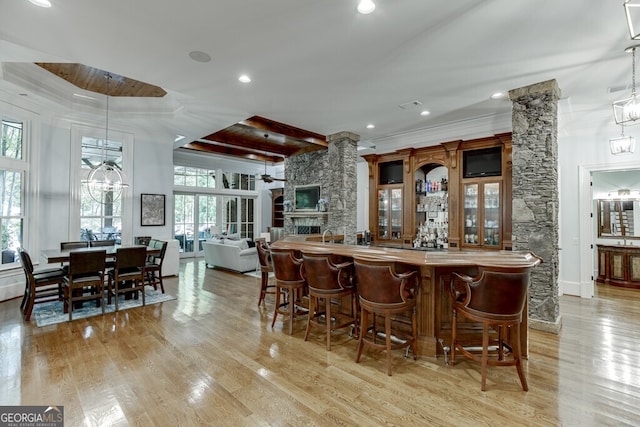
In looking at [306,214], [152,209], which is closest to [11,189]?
[152,209]

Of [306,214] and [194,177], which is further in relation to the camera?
[194,177]

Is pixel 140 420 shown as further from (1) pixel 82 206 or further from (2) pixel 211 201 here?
(2) pixel 211 201

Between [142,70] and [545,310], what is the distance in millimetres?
6020

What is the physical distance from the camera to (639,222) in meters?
6.25

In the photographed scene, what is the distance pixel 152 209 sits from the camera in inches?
274

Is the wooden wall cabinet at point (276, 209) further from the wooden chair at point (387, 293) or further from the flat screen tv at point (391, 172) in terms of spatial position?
the wooden chair at point (387, 293)

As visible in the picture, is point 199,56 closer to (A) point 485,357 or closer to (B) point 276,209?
(A) point 485,357

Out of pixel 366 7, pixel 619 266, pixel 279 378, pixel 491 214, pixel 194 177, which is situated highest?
pixel 366 7

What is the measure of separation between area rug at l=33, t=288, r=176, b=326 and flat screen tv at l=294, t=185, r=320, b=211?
4.15 m

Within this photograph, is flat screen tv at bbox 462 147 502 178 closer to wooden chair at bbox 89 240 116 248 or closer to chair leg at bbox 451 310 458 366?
chair leg at bbox 451 310 458 366

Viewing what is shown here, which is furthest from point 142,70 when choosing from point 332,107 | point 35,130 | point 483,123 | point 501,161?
point 501,161

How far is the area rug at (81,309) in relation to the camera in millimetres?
4051

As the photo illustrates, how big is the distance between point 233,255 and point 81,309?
122 inches

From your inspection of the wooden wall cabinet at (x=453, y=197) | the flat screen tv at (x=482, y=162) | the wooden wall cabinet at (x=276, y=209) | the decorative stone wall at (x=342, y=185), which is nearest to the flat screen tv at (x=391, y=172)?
the wooden wall cabinet at (x=453, y=197)
